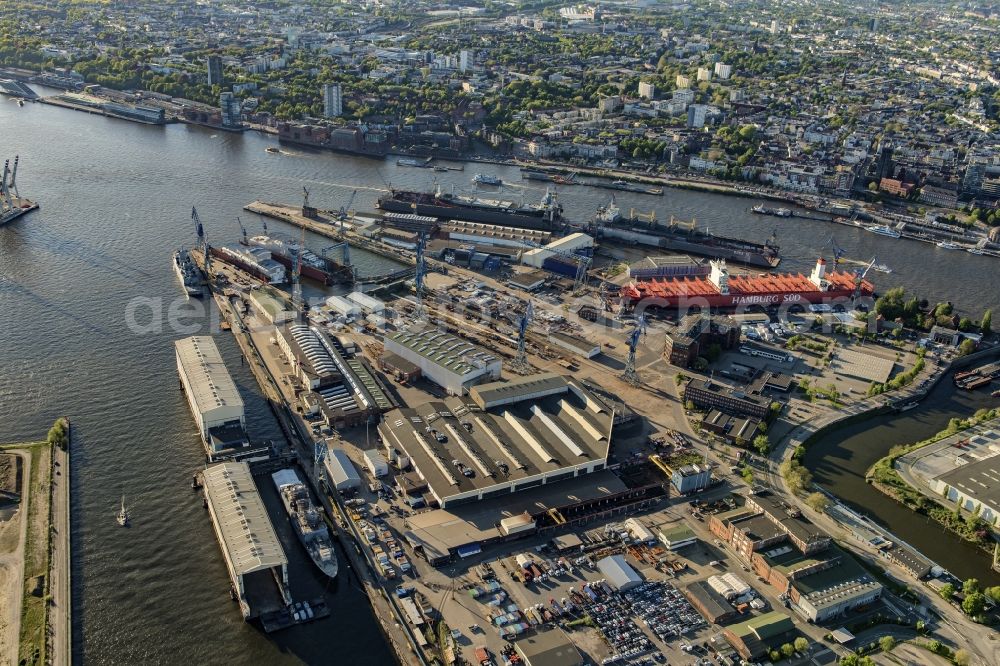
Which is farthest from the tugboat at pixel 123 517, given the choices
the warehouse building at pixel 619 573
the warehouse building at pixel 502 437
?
the warehouse building at pixel 619 573

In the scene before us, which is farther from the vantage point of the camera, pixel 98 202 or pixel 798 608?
pixel 98 202

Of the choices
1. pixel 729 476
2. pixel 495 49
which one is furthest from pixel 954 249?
pixel 495 49

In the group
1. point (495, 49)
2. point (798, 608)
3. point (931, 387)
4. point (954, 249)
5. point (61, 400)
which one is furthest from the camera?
point (495, 49)

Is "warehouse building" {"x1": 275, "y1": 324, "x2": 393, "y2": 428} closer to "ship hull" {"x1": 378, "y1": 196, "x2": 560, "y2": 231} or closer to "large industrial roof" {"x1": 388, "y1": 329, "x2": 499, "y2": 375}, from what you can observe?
"large industrial roof" {"x1": 388, "y1": 329, "x2": 499, "y2": 375}

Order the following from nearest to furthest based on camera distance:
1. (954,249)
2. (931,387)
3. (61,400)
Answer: (61,400) → (931,387) → (954,249)

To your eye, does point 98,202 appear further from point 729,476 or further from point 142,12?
point 142,12

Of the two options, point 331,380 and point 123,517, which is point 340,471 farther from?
point 123,517

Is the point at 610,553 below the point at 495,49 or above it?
below

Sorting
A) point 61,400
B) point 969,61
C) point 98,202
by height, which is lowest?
point 61,400
